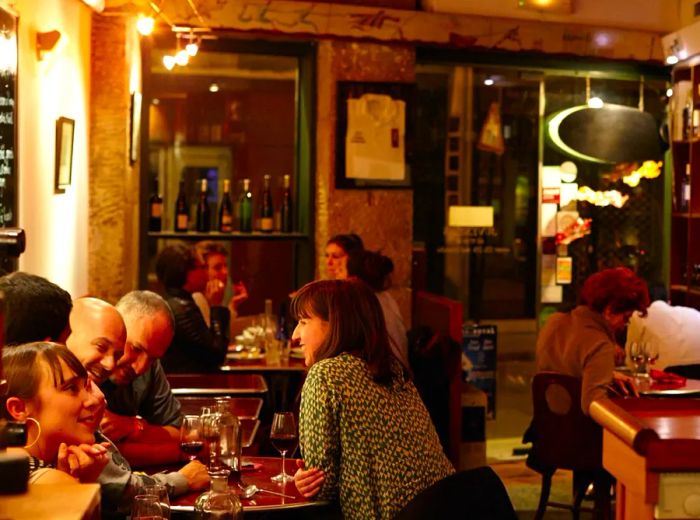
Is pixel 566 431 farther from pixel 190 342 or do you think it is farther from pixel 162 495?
pixel 162 495

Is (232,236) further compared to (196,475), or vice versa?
(232,236)

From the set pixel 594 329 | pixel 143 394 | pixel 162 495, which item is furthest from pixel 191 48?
pixel 162 495

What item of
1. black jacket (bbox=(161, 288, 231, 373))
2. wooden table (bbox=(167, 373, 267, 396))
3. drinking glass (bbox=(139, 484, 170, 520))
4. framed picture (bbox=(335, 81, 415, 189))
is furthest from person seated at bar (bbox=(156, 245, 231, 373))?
drinking glass (bbox=(139, 484, 170, 520))

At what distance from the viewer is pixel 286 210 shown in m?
7.27

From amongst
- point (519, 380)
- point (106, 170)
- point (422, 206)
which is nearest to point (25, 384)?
point (106, 170)

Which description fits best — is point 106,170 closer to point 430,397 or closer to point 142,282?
point 142,282

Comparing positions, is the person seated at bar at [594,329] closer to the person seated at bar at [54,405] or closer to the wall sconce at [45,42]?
the wall sconce at [45,42]

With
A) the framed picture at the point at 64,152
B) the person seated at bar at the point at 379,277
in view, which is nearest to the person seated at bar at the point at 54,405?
the framed picture at the point at 64,152

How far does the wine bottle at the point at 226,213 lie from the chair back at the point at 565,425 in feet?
8.95

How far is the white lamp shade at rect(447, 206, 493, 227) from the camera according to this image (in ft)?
24.8

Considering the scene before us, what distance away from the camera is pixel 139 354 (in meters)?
4.00

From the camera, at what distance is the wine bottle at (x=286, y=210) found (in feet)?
23.8

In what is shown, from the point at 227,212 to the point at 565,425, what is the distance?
2.95 metres

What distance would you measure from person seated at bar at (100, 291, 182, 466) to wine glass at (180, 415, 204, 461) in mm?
276
